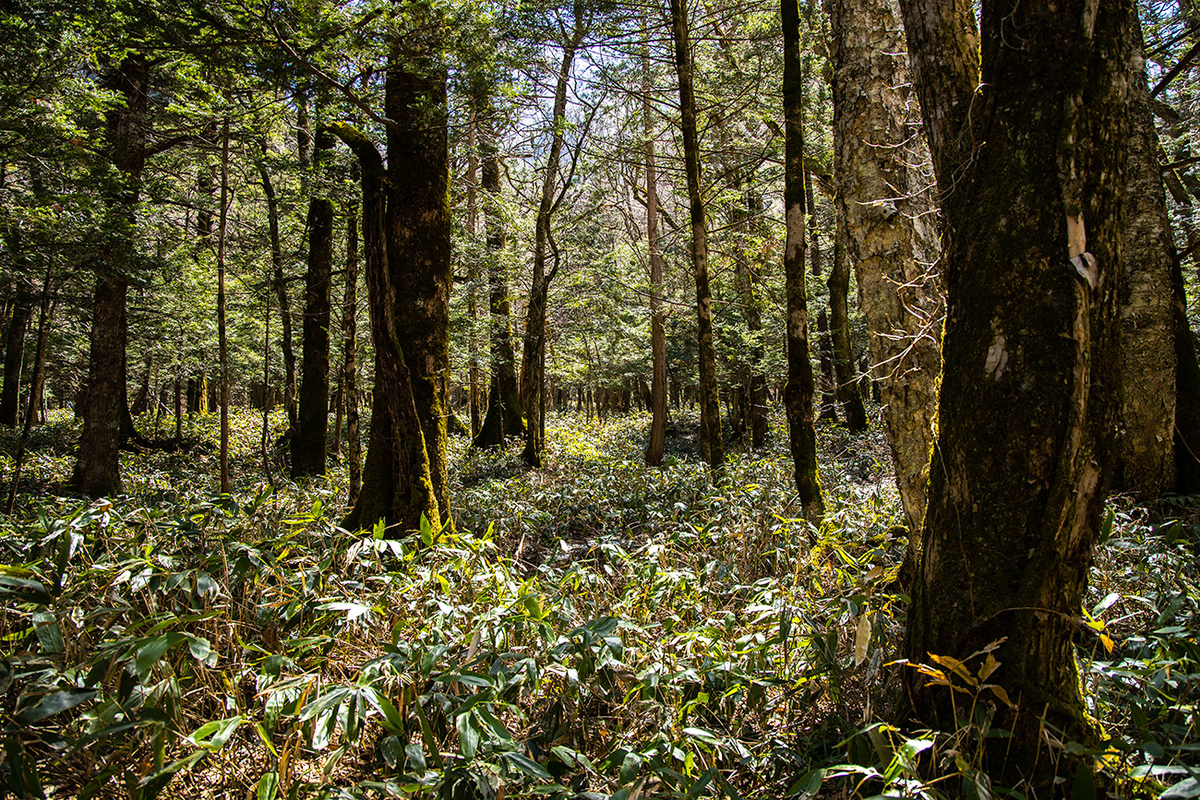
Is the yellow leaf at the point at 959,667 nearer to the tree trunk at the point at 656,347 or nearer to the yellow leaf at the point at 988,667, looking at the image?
the yellow leaf at the point at 988,667

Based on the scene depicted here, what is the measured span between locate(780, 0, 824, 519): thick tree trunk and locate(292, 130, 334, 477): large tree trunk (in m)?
8.46

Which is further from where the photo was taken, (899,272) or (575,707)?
(899,272)

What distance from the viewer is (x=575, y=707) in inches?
99.3

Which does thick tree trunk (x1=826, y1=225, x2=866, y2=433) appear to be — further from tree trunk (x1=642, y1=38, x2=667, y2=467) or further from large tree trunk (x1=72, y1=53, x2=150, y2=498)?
large tree trunk (x1=72, y1=53, x2=150, y2=498)

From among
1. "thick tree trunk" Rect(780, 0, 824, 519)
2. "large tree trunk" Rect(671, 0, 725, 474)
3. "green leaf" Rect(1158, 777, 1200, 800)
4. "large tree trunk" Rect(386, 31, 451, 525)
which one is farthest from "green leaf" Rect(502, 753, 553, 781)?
"large tree trunk" Rect(671, 0, 725, 474)

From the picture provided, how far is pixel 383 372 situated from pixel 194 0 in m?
3.54

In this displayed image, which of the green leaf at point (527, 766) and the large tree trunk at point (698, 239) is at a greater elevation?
the large tree trunk at point (698, 239)

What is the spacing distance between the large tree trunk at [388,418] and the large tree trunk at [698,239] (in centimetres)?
466

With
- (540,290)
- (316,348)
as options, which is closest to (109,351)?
(316,348)

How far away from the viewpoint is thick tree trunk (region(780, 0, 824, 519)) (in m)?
5.67

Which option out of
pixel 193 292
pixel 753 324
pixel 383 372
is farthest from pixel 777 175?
pixel 193 292

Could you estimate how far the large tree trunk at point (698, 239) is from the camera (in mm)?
8703

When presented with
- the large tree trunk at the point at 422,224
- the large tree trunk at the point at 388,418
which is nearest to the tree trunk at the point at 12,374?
the large tree trunk at the point at 422,224

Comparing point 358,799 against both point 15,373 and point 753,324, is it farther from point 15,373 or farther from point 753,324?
point 15,373
